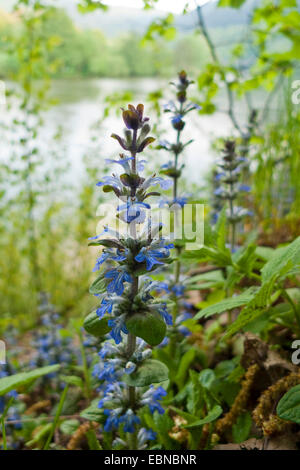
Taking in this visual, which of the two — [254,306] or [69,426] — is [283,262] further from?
[69,426]

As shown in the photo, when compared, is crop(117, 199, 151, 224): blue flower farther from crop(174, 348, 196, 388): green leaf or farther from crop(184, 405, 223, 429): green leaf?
crop(174, 348, 196, 388): green leaf

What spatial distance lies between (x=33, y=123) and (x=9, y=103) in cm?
29

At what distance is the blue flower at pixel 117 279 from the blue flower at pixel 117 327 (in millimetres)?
76

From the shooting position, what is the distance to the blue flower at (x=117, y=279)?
729 millimetres

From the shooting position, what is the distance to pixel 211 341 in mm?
1455

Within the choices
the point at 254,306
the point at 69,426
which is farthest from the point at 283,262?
the point at 69,426

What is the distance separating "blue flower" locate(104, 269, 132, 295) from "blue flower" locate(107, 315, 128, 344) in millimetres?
76

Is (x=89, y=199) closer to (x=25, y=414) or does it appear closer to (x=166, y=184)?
(x=25, y=414)

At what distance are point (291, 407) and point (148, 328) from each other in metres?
0.30

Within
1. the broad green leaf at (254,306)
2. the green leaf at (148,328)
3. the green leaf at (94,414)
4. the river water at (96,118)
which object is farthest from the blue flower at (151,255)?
the river water at (96,118)

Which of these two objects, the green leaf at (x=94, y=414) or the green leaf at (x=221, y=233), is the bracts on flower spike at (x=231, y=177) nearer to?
the green leaf at (x=221, y=233)

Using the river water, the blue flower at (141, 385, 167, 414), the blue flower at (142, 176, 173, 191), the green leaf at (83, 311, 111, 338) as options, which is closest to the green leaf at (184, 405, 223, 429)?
the blue flower at (141, 385, 167, 414)

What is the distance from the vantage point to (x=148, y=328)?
2.42 ft

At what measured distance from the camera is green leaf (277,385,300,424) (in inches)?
27.1
